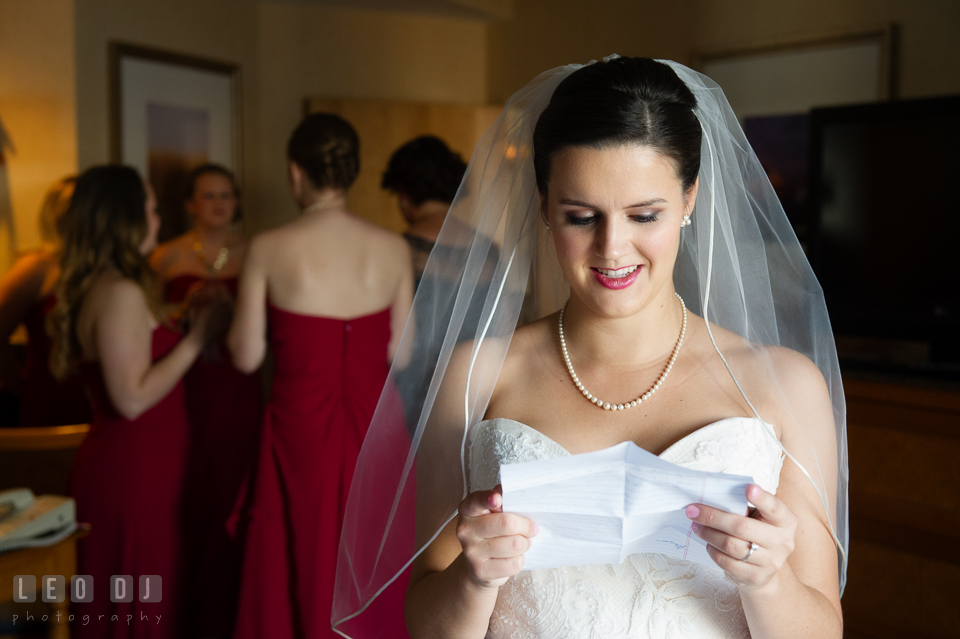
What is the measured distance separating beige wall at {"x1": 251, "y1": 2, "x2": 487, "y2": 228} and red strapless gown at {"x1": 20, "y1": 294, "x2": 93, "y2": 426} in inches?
81.4

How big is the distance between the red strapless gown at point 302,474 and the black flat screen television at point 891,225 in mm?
2065

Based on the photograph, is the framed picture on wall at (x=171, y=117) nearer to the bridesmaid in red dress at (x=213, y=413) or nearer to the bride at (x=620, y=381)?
the bridesmaid in red dress at (x=213, y=413)

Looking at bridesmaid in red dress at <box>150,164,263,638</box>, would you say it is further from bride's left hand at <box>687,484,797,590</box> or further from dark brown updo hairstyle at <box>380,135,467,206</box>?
bride's left hand at <box>687,484,797,590</box>

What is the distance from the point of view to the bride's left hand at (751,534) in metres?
1.08

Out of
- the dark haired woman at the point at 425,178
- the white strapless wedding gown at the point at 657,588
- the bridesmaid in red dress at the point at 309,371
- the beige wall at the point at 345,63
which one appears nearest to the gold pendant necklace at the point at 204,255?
the beige wall at the point at 345,63

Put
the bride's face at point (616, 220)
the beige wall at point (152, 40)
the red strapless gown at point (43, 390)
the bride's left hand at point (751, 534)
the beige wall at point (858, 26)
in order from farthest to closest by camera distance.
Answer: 1. the beige wall at point (152, 40)
2. the beige wall at point (858, 26)
3. the red strapless gown at point (43, 390)
4. the bride's face at point (616, 220)
5. the bride's left hand at point (751, 534)

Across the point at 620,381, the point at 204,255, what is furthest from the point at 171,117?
the point at 620,381

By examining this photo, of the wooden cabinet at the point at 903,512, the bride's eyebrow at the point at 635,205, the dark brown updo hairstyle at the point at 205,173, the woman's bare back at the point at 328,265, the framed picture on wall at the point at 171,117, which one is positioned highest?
the framed picture on wall at the point at 171,117

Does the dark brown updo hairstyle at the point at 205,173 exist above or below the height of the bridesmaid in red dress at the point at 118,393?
above

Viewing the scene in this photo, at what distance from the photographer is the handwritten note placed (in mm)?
1084

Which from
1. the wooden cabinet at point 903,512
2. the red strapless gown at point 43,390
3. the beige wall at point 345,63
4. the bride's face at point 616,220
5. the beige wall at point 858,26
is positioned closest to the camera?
the bride's face at point 616,220

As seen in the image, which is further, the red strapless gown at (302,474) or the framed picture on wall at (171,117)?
the framed picture on wall at (171,117)

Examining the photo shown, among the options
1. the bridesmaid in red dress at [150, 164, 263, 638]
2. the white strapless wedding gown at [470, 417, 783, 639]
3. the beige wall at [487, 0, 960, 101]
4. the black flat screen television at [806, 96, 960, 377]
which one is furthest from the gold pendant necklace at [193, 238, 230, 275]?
the white strapless wedding gown at [470, 417, 783, 639]

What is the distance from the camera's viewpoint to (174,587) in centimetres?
286
